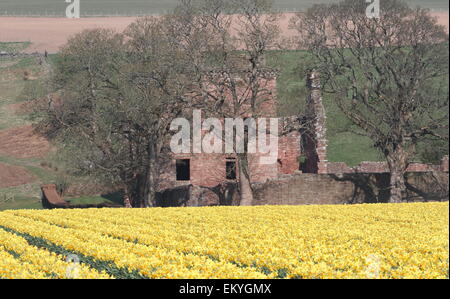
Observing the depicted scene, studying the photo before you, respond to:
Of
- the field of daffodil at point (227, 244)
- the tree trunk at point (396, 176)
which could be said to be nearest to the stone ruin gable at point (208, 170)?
the tree trunk at point (396, 176)

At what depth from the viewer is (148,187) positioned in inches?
1905

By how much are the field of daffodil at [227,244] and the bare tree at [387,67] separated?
9.31 meters

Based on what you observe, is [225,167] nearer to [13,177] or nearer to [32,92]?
[32,92]

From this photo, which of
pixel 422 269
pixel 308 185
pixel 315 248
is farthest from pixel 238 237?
pixel 308 185

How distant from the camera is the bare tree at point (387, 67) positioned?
40219 mm

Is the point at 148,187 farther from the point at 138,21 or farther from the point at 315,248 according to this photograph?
the point at 315,248

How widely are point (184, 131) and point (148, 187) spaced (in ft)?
14.4

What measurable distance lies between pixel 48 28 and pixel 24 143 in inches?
327

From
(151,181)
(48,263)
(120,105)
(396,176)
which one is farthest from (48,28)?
(48,263)

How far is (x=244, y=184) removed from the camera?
148 feet

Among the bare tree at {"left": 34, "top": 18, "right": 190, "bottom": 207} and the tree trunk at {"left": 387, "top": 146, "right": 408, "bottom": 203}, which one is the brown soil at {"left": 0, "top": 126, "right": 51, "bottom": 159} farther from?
the tree trunk at {"left": 387, "top": 146, "right": 408, "bottom": 203}

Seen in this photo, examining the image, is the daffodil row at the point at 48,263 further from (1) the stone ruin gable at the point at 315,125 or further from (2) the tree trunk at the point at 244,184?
(1) the stone ruin gable at the point at 315,125

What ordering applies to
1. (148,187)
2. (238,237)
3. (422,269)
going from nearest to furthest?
(422,269), (238,237), (148,187)

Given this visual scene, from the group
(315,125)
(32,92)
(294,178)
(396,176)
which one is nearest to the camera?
(396,176)
